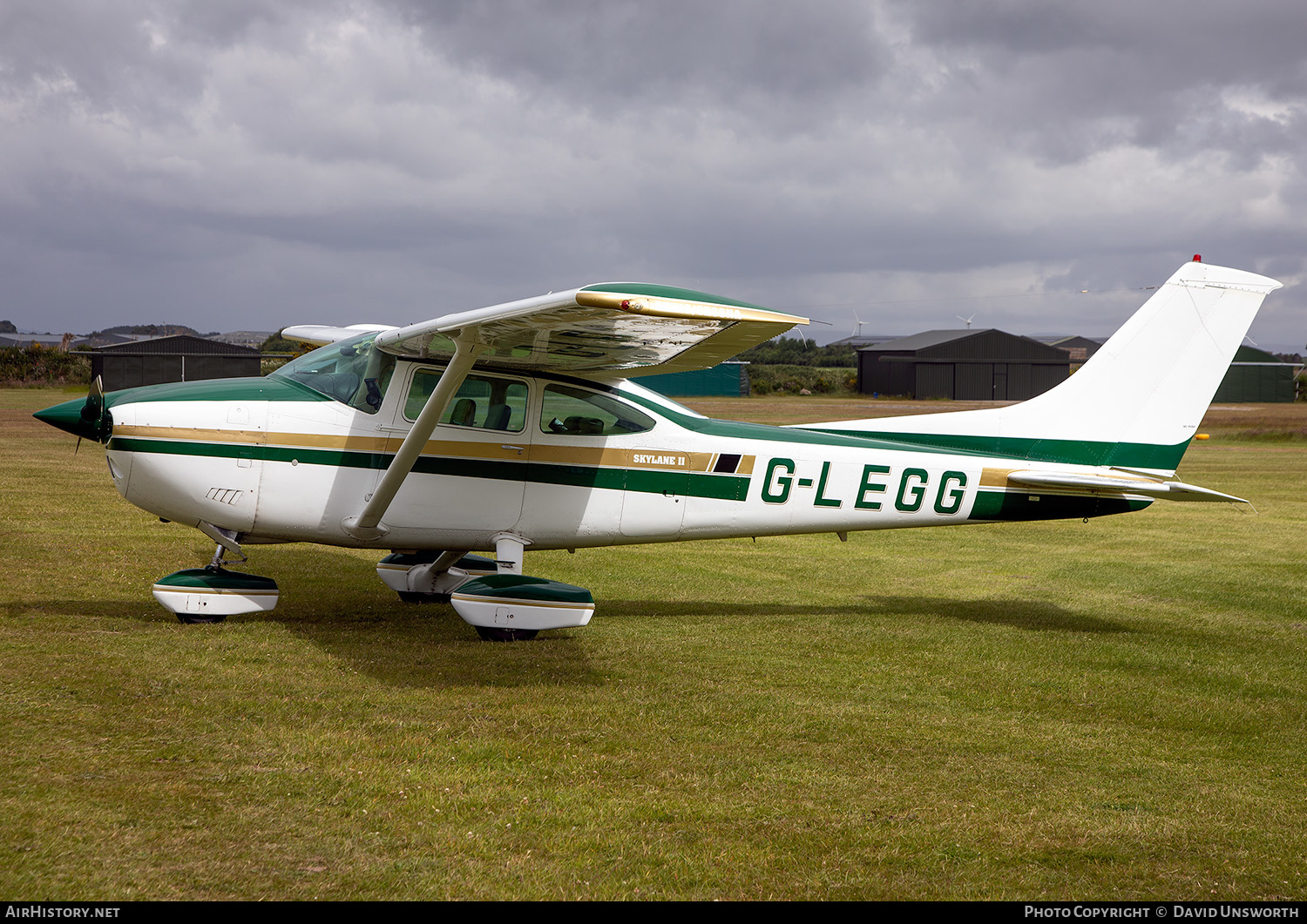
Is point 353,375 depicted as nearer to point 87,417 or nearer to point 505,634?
point 87,417

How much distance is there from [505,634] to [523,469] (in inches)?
51.1

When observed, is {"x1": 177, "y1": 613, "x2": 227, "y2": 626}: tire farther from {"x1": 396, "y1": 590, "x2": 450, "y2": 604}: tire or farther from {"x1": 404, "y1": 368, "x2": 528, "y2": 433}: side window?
{"x1": 404, "y1": 368, "x2": 528, "y2": 433}: side window

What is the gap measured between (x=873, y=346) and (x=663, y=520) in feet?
228

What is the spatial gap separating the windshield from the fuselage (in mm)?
22

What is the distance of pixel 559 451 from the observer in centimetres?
801

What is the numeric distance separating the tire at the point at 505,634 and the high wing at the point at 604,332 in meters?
2.05

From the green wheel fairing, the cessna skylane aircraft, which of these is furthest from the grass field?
the green wheel fairing

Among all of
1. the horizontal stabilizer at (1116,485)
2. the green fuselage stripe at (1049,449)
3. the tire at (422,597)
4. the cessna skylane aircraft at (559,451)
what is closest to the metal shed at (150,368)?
the tire at (422,597)

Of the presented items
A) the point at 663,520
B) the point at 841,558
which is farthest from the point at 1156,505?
the point at 663,520

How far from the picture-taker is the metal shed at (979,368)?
6869cm

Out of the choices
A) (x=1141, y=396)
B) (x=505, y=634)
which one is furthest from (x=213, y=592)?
→ (x=1141, y=396)

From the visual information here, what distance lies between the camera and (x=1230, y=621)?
934 centimetres

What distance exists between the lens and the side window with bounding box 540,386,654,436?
7980 millimetres
